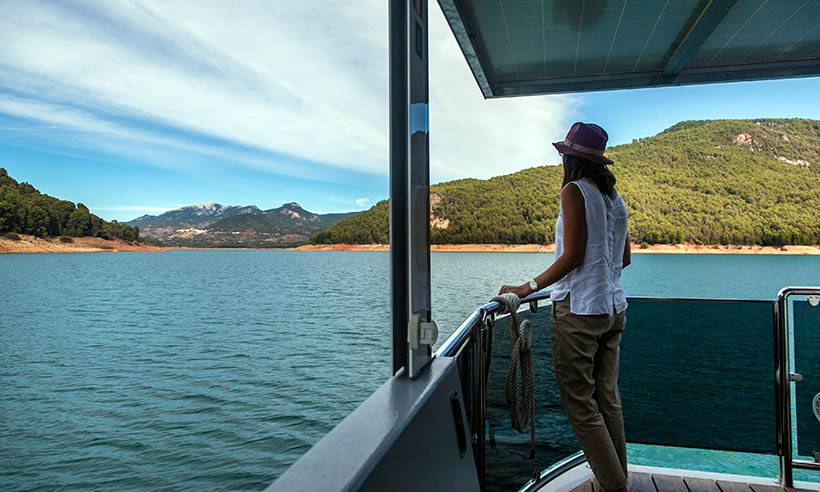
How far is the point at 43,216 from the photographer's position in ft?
2.51

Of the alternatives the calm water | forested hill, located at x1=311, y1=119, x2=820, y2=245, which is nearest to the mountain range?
the calm water

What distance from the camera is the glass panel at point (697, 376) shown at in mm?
2234

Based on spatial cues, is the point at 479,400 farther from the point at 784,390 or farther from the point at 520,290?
the point at 784,390

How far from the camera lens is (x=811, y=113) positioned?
52531 millimetres

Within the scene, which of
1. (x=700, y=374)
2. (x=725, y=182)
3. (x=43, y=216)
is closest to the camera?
(x=43, y=216)

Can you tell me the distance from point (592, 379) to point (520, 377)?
256mm

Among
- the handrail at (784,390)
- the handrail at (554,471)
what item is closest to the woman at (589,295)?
the handrail at (554,471)

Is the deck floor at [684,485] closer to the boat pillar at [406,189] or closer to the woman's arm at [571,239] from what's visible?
the woman's arm at [571,239]

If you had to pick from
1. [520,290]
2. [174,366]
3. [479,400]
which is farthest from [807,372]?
[174,366]

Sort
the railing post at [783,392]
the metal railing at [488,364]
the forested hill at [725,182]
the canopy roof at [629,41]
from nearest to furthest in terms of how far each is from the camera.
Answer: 1. the metal railing at [488,364]
2. the railing post at [783,392]
3. the canopy roof at [629,41]
4. the forested hill at [725,182]

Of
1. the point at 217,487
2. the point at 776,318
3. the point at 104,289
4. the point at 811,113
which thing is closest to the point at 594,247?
the point at 776,318

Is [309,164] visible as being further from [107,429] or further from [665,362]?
[107,429]

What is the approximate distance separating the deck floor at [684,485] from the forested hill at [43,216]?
5.88 ft

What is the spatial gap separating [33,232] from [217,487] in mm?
9271
